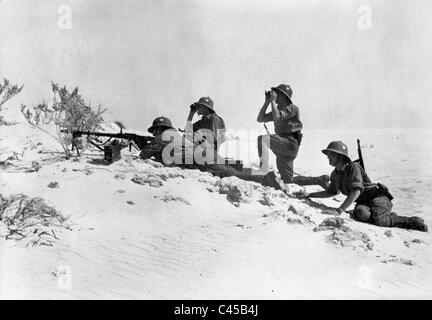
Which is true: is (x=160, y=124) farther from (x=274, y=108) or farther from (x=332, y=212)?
(x=332, y=212)

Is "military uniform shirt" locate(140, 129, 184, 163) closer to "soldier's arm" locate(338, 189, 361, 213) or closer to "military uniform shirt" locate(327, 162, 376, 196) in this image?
"military uniform shirt" locate(327, 162, 376, 196)

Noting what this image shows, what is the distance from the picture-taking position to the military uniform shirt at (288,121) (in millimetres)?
7855

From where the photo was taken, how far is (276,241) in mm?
5152

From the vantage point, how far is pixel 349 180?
654cm

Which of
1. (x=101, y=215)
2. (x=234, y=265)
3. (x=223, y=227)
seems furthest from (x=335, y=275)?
(x=101, y=215)

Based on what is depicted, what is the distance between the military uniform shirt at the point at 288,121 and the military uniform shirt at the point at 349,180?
134cm

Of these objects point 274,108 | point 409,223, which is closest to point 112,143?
point 274,108

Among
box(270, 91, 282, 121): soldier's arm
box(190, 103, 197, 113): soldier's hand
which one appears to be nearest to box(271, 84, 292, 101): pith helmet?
box(270, 91, 282, 121): soldier's arm

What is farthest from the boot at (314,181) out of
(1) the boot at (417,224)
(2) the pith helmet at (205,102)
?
(2) the pith helmet at (205,102)

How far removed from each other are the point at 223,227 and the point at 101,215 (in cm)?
143

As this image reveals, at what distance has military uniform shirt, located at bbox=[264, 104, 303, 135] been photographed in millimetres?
7855

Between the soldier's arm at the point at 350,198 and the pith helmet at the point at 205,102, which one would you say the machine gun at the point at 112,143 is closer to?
the pith helmet at the point at 205,102

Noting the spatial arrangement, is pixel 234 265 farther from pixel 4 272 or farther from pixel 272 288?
pixel 4 272

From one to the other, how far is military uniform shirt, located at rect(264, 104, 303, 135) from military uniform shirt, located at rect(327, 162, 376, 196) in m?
1.34
